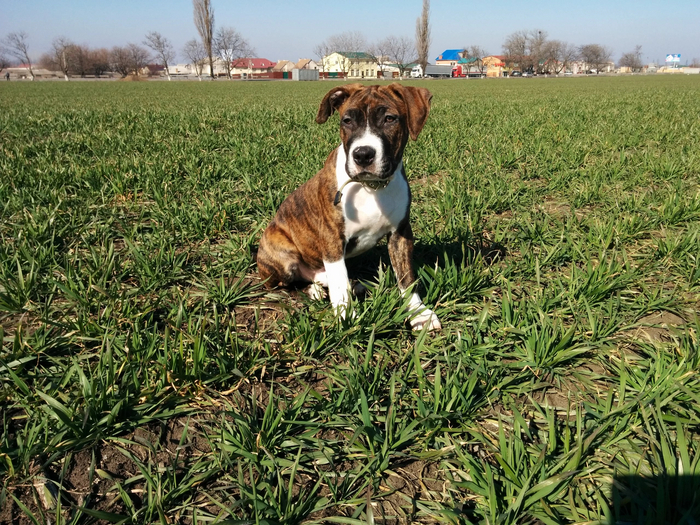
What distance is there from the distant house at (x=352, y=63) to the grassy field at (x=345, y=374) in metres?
114

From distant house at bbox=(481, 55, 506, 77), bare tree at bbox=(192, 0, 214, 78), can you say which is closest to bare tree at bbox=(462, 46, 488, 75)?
distant house at bbox=(481, 55, 506, 77)

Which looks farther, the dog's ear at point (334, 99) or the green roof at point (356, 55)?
the green roof at point (356, 55)

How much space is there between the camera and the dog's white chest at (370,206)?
2.75m

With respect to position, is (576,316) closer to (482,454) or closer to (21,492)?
(482,454)

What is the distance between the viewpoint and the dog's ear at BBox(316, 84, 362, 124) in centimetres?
287

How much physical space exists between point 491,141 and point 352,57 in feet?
380

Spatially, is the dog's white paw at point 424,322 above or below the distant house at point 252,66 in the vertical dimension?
below

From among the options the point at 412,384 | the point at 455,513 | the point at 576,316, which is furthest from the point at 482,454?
the point at 576,316

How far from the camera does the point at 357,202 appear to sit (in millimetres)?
2750

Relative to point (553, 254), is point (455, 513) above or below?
below

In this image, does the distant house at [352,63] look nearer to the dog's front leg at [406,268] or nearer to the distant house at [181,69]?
the distant house at [181,69]

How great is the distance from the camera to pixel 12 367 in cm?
218

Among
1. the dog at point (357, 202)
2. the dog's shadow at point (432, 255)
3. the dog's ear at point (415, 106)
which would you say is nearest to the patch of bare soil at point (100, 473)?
the dog at point (357, 202)

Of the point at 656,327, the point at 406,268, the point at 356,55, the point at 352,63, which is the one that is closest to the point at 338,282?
the point at 406,268
